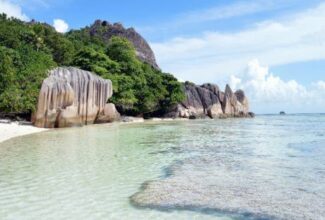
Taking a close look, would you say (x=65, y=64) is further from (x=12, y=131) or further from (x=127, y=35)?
(x=127, y=35)

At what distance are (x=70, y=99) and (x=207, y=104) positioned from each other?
34.8 metres

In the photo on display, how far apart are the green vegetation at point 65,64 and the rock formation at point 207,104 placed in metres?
4.10

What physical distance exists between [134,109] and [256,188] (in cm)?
3939

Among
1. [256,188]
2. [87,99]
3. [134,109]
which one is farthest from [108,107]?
[256,188]

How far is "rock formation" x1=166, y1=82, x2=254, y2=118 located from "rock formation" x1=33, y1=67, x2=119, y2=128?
21.6 m

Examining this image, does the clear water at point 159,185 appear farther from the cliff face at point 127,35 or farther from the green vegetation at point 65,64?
the cliff face at point 127,35

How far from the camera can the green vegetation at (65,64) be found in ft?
89.6

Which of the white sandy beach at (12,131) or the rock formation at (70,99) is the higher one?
the rock formation at (70,99)

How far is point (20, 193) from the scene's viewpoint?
7.60m

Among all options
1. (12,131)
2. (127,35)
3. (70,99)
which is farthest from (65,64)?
(127,35)

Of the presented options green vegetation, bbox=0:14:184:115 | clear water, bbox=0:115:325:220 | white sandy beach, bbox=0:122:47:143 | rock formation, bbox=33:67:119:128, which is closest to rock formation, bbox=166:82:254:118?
green vegetation, bbox=0:14:184:115

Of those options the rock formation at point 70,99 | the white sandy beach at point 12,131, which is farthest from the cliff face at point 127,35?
the white sandy beach at point 12,131

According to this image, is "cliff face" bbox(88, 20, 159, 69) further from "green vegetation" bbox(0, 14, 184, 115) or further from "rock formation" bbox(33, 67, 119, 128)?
"rock formation" bbox(33, 67, 119, 128)

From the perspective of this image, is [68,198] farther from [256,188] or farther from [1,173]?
[256,188]
